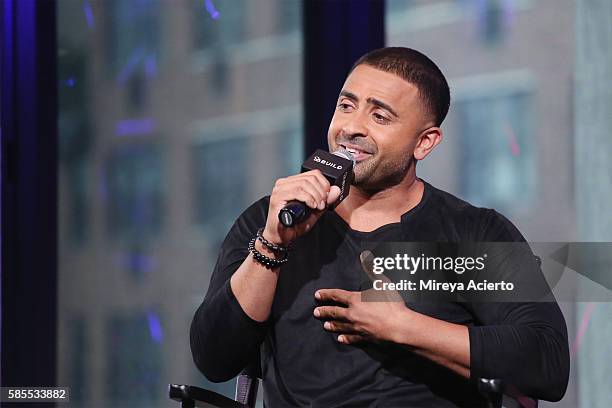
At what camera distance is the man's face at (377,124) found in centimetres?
158

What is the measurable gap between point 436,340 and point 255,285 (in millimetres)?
309

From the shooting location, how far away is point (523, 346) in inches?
57.4

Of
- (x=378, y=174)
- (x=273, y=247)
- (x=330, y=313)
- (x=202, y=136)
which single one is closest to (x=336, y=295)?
(x=330, y=313)

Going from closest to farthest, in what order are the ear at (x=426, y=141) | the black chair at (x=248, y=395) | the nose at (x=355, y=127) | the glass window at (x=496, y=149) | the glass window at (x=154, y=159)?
the black chair at (x=248, y=395) < the nose at (x=355, y=127) < the ear at (x=426, y=141) < the glass window at (x=496, y=149) < the glass window at (x=154, y=159)

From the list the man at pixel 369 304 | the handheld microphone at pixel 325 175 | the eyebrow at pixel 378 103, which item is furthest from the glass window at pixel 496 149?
the handheld microphone at pixel 325 175

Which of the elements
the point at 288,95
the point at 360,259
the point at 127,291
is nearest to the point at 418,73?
the point at 360,259

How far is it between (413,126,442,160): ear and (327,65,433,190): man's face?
3 centimetres

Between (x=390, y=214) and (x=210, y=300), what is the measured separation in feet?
1.19

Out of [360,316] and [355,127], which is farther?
[355,127]

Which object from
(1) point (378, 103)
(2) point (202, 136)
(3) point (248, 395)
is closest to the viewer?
(1) point (378, 103)

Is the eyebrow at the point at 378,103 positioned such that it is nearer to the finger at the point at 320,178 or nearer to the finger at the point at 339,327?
the finger at the point at 320,178

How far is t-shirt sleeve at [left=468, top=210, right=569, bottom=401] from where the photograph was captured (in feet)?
4.76

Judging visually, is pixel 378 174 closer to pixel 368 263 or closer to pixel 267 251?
pixel 368 263

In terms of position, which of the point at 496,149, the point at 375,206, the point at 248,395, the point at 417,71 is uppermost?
the point at 417,71
